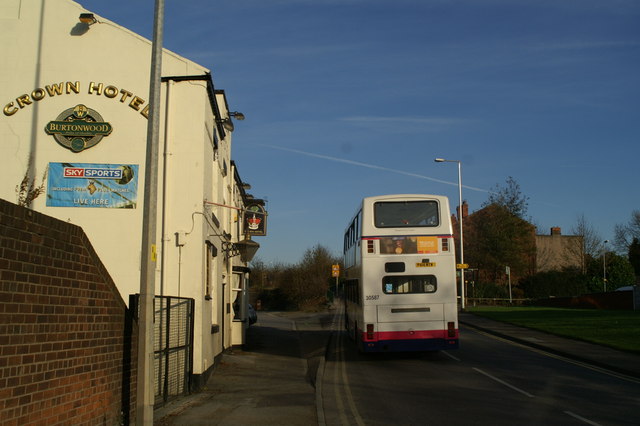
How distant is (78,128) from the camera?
1335 cm

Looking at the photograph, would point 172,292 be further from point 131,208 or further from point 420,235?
point 420,235

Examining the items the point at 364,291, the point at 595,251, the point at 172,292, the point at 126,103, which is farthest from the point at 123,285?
the point at 595,251

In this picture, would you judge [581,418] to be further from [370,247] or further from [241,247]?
[241,247]

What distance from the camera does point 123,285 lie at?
12875mm

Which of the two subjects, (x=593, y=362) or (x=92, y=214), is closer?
(x=92, y=214)

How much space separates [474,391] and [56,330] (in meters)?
8.41

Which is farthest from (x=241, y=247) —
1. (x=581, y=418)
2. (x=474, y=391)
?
(x=581, y=418)

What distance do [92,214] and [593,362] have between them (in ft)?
43.3

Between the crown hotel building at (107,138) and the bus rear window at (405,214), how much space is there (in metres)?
4.98

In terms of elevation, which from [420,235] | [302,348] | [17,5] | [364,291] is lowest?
[302,348]

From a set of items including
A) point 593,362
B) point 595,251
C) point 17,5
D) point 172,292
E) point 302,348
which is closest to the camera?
point 172,292

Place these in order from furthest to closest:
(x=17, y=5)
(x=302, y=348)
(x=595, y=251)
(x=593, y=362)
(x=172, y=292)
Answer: (x=595, y=251) → (x=302, y=348) → (x=593, y=362) → (x=17, y=5) → (x=172, y=292)

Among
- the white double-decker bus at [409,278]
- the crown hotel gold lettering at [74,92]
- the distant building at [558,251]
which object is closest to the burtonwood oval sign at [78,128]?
the crown hotel gold lettering at [74,92]

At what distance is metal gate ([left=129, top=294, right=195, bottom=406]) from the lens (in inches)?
387
